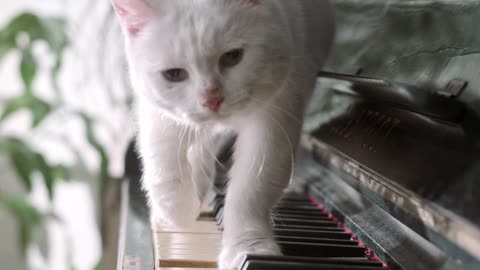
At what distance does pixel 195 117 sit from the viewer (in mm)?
982

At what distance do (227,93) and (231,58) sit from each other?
5cm

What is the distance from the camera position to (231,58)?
94 centimetres

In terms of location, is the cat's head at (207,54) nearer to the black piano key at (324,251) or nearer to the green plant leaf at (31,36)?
the black piano key at (324,251)

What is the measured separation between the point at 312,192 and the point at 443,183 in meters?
0.56

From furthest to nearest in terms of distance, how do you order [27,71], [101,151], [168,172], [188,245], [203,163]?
[101,151]
[27,71]
[203,163]
[168,172]
[188,245]

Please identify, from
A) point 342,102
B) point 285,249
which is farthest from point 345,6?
point 285,249

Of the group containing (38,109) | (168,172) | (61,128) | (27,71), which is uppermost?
(168,172)

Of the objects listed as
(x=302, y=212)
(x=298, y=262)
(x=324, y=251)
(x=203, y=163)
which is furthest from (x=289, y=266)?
(x=203, y=163)

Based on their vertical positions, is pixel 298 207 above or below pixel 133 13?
below

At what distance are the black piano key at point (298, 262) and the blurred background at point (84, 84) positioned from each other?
265mm

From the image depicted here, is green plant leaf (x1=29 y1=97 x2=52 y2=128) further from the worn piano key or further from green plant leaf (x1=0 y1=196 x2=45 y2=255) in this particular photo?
the worn piano key

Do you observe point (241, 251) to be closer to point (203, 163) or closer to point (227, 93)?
point (227, 93)

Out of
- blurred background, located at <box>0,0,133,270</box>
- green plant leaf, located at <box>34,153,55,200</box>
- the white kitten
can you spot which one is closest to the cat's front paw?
the white kitten

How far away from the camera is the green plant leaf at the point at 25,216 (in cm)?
208
